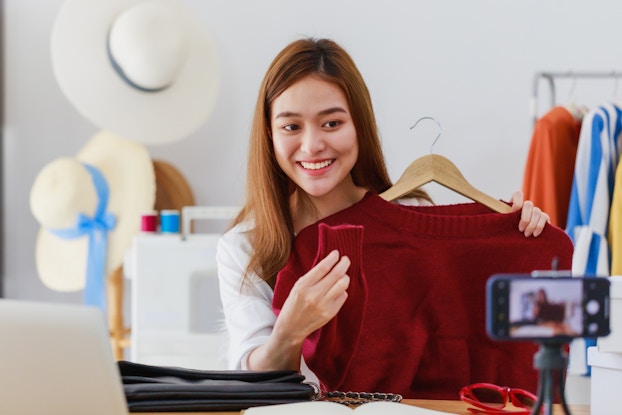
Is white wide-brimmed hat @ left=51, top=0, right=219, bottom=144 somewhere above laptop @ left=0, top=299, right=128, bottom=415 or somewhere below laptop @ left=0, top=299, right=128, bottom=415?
above

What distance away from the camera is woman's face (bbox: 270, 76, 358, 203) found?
1424mm

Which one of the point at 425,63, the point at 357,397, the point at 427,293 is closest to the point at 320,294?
the point at 357,397

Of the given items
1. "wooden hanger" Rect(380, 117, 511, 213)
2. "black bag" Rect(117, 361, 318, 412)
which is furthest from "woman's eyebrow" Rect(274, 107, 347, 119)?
"black bag" Rect(117, 361, 318, 412)

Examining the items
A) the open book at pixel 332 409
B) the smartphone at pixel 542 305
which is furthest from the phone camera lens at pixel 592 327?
the open book at pixel 332 409

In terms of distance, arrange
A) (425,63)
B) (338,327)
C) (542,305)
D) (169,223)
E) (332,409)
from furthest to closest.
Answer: (425,63) < (169,223) < (338,327) < (332,409) < (542,305)

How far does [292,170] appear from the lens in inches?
57.4

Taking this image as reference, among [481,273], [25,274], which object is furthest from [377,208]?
[25,274]

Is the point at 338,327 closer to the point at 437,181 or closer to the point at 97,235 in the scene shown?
the point at 437,181

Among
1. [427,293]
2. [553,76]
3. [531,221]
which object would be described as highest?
[553,76]

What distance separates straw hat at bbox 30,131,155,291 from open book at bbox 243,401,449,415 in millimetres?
1764

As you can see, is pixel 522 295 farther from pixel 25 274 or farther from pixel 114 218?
pixel 25 274

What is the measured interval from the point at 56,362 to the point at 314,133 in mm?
737

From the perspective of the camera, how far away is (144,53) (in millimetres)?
2682

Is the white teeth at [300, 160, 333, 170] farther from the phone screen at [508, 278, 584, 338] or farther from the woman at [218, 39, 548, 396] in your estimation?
the phone screen at [508, 278, 584, 338]
